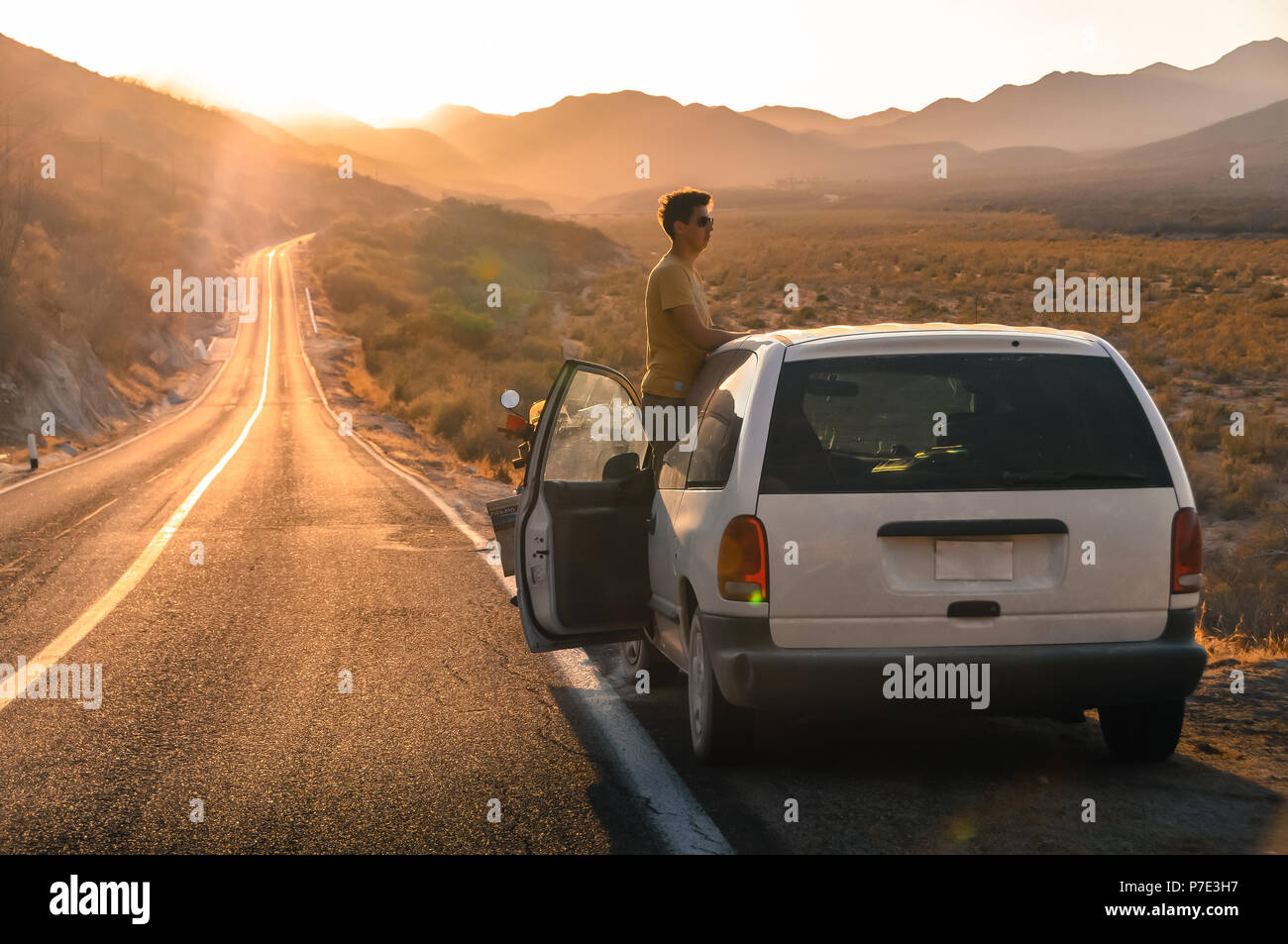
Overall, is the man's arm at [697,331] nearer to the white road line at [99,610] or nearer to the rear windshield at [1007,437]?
the rear windshield at [1007,437]

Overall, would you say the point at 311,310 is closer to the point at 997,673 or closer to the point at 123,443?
the point at 123,443

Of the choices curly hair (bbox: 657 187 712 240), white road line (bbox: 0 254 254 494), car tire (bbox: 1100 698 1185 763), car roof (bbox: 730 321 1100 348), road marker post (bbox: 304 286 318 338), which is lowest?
car tire (bbox: 1100 698 1185 763)

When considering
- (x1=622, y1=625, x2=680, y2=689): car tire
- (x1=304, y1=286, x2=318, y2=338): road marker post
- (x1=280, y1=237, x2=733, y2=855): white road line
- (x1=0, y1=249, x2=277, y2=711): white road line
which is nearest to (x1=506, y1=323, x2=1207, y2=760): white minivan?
(x1=280, y1=237, x2=733, y2=855): white road line

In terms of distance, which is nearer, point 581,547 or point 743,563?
point 743,563

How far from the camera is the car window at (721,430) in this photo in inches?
200

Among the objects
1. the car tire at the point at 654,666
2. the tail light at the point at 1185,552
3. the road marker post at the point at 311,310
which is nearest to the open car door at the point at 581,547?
the car tire at the point at 654,666

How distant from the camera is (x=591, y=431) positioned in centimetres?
683

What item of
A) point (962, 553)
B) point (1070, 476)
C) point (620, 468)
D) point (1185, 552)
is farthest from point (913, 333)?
point (620, 468)

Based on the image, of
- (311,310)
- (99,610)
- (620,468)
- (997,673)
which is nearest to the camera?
(997,673)

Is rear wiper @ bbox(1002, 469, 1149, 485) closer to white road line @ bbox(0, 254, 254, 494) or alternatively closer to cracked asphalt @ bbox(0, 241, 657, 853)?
→ cracked asphalt @ bbox(0, 241, 657, 853)

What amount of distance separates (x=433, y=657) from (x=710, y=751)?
286cm

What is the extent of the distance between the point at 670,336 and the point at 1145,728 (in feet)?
9.47

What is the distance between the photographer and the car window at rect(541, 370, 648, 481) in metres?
6.52

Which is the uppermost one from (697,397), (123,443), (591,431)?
(697,397)
